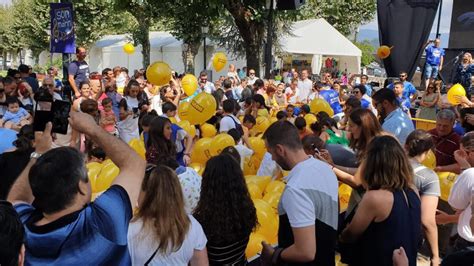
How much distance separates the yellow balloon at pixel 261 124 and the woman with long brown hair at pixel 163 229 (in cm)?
514

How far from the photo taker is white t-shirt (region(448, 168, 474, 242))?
3.24 metres

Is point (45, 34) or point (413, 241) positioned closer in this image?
point (413, 241)

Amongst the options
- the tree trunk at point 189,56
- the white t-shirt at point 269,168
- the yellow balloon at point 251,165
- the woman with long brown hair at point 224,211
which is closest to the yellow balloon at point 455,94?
the yellow balloon at point 251,165

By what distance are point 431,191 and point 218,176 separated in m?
1.92

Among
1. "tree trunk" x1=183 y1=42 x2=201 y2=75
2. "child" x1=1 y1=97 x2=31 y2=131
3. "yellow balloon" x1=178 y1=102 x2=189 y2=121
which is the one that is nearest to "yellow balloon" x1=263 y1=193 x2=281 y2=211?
"yellow balloon" x1=178 y1=102 x2=189 y2=121

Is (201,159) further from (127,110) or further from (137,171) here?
(137,171)

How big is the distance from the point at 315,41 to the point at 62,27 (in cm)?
1993

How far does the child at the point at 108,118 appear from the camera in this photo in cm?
664

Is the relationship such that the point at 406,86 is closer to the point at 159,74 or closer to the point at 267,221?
the point at 159,74

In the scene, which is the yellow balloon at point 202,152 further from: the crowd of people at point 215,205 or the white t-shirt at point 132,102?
the white t-shirt at point 132,102

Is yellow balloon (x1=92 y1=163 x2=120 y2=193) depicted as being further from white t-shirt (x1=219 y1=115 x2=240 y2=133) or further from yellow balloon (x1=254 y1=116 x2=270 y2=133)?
yellow balloon (x1=254 y1=116 x2=270 y2=133)

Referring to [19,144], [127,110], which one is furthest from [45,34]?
[19,144]

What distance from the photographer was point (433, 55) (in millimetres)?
14000

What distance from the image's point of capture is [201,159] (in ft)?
20.0
